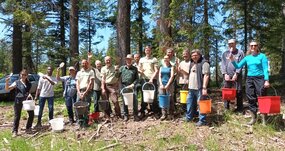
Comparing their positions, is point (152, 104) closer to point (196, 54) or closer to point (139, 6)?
point (196, 54)

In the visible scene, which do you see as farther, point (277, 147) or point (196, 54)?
point (196, 54)

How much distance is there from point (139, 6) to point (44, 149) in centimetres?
1920

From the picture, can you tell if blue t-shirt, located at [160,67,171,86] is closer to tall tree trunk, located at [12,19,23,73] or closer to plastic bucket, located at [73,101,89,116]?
plastic bucket, located at [73,101,89,116]

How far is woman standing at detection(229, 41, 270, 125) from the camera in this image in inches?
289

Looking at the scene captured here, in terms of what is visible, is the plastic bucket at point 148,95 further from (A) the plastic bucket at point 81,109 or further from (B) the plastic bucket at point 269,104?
(B) the plastic bucket at point 269,104

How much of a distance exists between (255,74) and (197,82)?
1324 mm

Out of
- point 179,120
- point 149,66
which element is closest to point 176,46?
point 149,66

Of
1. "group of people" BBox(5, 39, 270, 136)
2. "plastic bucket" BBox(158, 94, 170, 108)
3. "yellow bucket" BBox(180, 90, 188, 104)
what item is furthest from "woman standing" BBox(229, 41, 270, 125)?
"plastic bucket" BBox(158, 94, 170, 108)

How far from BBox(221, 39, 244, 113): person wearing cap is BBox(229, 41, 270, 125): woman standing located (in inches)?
23.8

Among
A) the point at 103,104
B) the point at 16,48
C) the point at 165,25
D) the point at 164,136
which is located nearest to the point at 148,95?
the point at 103,104

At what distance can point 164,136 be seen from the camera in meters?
7.31

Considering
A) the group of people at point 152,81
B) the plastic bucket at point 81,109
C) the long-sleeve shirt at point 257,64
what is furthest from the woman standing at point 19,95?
the long-sleeve shirt at point 257,64

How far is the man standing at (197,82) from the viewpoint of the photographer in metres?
7.84

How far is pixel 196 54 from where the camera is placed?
26.1 feet
